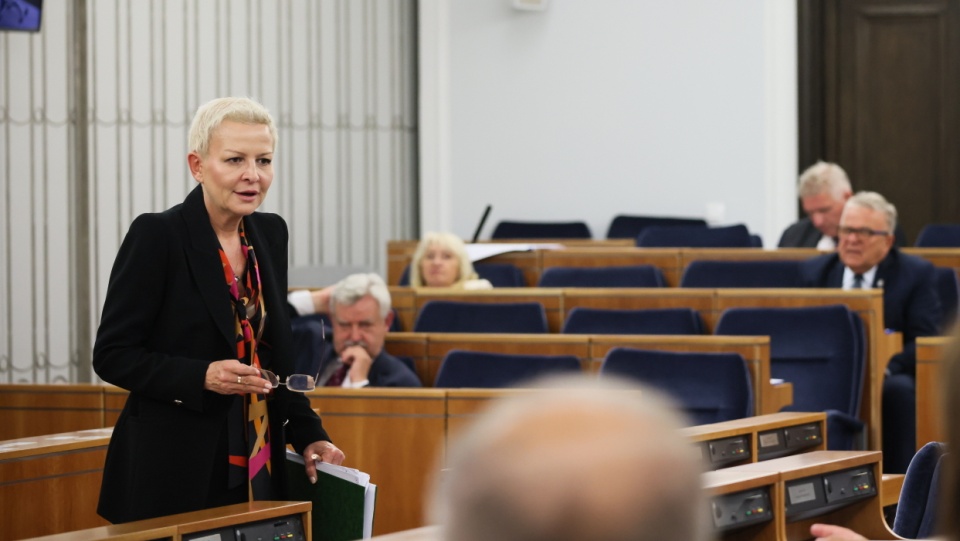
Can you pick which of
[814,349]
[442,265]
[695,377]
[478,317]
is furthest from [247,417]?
[442,265]

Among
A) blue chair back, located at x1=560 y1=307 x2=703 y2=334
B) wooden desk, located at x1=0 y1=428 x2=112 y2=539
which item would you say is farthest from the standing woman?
blue chair back, located at x1=560 y1=307 x2=703 y2=334

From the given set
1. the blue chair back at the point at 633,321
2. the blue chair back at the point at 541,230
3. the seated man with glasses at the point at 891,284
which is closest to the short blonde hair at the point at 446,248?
the blue chair back at the point at 633,321

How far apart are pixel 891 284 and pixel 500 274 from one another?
2319 millimetres

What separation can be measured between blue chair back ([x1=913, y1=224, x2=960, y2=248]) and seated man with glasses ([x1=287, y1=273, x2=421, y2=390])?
4.34 metres

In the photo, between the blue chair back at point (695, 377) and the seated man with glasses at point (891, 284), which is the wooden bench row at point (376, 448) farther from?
the seated man with glasses at point (891, 284)

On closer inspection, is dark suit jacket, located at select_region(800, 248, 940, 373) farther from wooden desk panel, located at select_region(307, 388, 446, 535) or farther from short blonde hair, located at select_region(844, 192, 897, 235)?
wooden desk panel, located at select_region(307, 388, 446, 535)

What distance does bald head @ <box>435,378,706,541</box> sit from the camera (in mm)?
543

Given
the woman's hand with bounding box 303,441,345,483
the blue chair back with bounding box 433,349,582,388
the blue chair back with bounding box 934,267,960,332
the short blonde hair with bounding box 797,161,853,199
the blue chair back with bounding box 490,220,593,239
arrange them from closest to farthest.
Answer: the woman's hand with bounding box 303,441,345,483 → the blue chair back with bounding box 433,349,582,388 → the blue chair back with bounding box 934,267,960,332 → the short blonde hair with bounding box 797,161,853,199 → the blue chair back with bounding box 490,220,593,239

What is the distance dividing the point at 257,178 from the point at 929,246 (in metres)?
6.53

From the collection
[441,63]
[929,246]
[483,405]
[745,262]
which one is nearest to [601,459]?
[483,405]

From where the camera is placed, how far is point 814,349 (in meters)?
5.00

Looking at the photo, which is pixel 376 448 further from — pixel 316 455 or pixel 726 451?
pixel 316 455

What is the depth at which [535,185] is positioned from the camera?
33.3 ft

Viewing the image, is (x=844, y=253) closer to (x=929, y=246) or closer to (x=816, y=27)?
(x=929, y=246)
